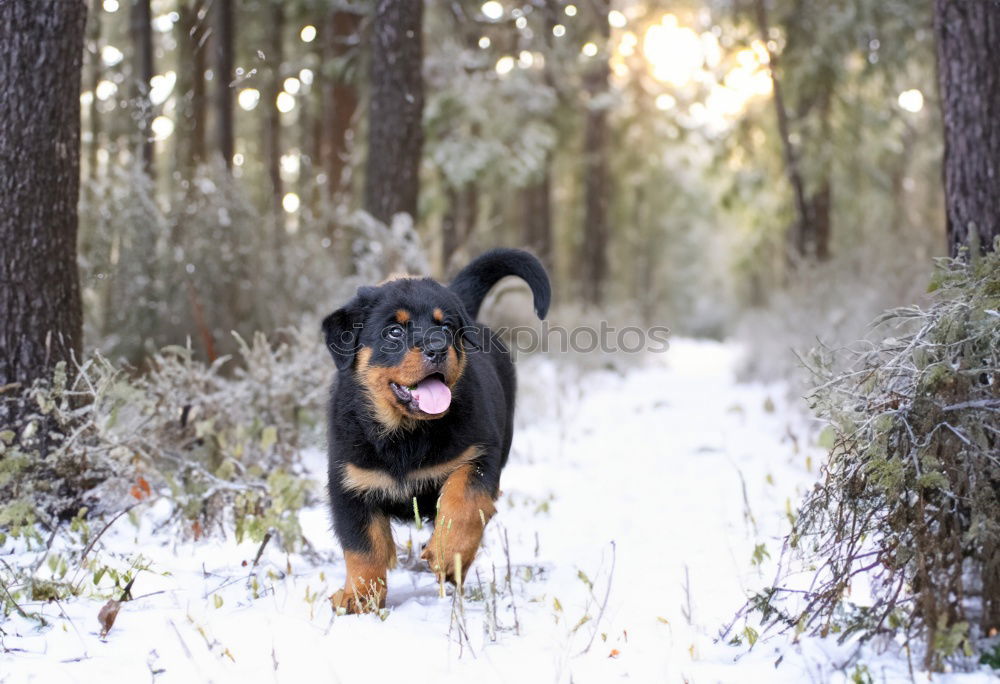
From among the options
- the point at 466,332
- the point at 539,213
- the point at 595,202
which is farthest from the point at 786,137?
the point at 466,332

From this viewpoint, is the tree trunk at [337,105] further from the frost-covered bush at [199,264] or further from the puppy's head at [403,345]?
the puppy's head at [403,345]

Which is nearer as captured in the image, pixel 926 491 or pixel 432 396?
pixel 926 491

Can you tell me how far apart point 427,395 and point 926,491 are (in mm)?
1885

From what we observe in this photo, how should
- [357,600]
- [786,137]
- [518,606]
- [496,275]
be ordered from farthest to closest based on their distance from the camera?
[786,137] < [496,275] < [518,606] < [357,600]

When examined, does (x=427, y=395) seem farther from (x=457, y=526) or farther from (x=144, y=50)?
(x=144, y=50)

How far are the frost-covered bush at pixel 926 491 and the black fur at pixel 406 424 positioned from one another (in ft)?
4.69

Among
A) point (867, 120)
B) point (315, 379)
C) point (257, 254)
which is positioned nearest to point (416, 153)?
point (257, 254)

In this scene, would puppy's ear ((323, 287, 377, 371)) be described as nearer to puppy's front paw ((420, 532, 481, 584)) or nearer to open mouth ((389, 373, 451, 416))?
open mouth ((389, 373, 451, 416))

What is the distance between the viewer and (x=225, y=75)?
11.5 metres

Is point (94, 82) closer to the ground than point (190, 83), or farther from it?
farther from it

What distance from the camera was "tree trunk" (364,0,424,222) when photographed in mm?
8570

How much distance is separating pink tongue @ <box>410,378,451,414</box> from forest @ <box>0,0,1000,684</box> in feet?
1.86

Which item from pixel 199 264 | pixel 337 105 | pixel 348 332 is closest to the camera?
pixel 348 332

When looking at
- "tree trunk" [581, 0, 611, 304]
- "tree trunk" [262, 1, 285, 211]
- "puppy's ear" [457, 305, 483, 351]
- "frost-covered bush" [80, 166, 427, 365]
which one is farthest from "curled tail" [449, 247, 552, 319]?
"tree trunk" [581, 0, 611, 304]
